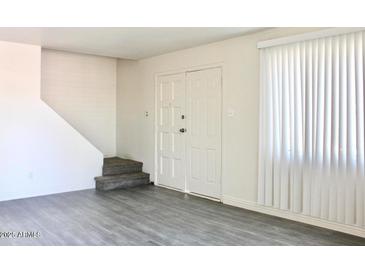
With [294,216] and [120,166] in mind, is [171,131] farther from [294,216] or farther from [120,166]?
[294,216]

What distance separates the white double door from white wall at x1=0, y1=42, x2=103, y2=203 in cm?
164

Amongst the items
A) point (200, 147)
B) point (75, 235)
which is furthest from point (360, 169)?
point (75, 235)

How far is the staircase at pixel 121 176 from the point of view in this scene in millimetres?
5930

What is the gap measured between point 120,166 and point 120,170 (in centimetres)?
8

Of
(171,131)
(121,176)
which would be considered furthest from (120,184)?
(171,131)

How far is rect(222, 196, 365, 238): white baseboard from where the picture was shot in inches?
142

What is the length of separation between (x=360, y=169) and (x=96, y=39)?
3.91m

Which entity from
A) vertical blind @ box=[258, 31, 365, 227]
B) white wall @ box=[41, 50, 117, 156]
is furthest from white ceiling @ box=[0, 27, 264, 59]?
white wall @ box=[41, 50, 117, 156]

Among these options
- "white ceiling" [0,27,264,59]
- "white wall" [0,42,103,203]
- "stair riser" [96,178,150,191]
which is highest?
A: "white ceiling" [0,27,264,59]

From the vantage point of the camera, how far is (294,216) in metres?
4.14

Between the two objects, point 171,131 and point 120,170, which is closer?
point 171,131

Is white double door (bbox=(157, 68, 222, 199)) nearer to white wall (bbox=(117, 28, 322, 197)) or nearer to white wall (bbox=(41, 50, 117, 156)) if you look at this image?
white wall (bbox=(117, 28, 322, 197))
